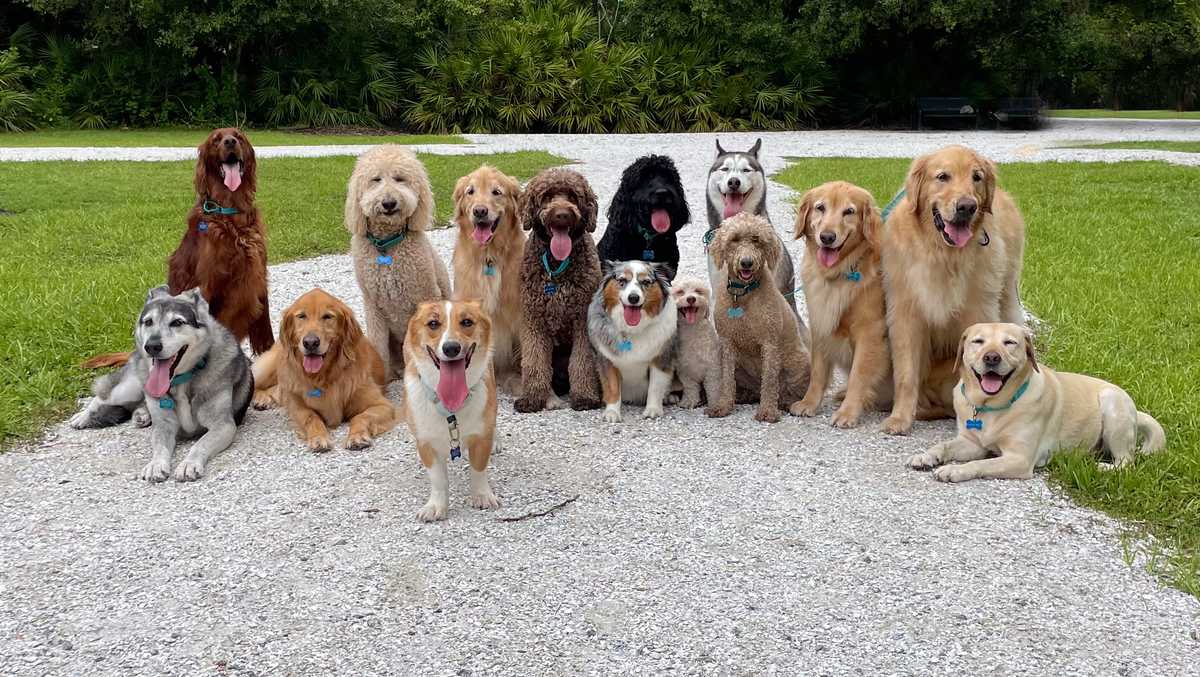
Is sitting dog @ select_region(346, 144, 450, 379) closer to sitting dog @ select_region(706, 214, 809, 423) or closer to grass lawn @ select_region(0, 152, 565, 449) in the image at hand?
sitting dog @ select_region(706, 214, 809, 423)

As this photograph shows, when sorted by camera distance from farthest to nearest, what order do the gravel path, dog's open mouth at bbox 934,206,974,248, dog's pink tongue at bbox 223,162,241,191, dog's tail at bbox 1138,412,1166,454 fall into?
dog's pink tongue at bbox 223,162,241,191 < dog's open mouth at bbox 934,206,974,248 < dog's tail at bbox 1138,412,1166,454 < the gravel path

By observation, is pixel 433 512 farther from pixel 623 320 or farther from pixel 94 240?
pixel 94 240

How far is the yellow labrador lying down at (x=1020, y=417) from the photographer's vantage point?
15.6 ft

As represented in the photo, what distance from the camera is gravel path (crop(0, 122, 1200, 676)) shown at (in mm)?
3381

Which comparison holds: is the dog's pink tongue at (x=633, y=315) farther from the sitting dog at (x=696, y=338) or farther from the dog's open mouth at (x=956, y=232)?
the dog's open mouth at (x=956, y=232)

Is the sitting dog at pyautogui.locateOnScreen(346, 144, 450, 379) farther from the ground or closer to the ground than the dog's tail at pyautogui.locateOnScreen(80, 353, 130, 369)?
farther from the ground

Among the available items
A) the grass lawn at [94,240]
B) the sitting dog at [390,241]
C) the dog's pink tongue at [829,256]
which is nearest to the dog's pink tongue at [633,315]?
the dog's pink tongue at [829,256]

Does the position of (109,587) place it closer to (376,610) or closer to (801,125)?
(376,610)

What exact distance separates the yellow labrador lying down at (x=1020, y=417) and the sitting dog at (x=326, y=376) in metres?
3.07

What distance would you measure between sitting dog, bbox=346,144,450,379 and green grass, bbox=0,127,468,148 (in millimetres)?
15675

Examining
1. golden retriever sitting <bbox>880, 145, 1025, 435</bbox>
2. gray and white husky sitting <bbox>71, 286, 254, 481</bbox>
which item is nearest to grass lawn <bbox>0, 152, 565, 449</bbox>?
gray and white husky sitting <bbox>71, 286, 254, 481</bbox>

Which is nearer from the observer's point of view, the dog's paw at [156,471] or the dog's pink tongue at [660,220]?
the dog's paw at [156,471]

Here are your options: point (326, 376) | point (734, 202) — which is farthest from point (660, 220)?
Result: point (326, 376)

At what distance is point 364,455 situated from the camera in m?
5.34
